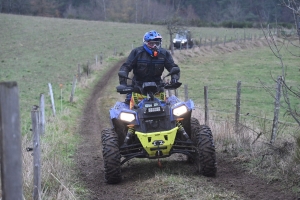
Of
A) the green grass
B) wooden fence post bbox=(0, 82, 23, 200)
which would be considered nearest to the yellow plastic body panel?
wooden fence post bbox=(0, 82, 23, 200)

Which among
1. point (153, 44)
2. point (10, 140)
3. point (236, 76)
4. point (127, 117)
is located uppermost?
point (153, 44)

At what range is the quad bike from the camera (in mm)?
7148

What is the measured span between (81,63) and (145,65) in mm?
33550

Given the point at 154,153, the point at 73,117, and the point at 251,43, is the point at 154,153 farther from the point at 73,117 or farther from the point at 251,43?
the point at 251,43

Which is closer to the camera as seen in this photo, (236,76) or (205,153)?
(205,153)

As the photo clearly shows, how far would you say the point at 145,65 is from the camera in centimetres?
789

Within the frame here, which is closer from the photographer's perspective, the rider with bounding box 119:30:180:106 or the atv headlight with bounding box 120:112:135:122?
the atv headlight with bounding box 120:112:135:122

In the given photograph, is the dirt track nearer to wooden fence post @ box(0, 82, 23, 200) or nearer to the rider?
the rider

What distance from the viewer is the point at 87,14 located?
9075 cm

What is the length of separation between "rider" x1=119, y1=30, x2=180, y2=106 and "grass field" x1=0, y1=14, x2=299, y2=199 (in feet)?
5.15

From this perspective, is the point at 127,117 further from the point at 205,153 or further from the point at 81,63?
the point at 81,63

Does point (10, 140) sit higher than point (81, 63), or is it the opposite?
point (10, 140)

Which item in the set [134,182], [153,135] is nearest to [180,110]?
A: [153,135]

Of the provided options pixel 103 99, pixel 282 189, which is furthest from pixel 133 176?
pixel 103 99
